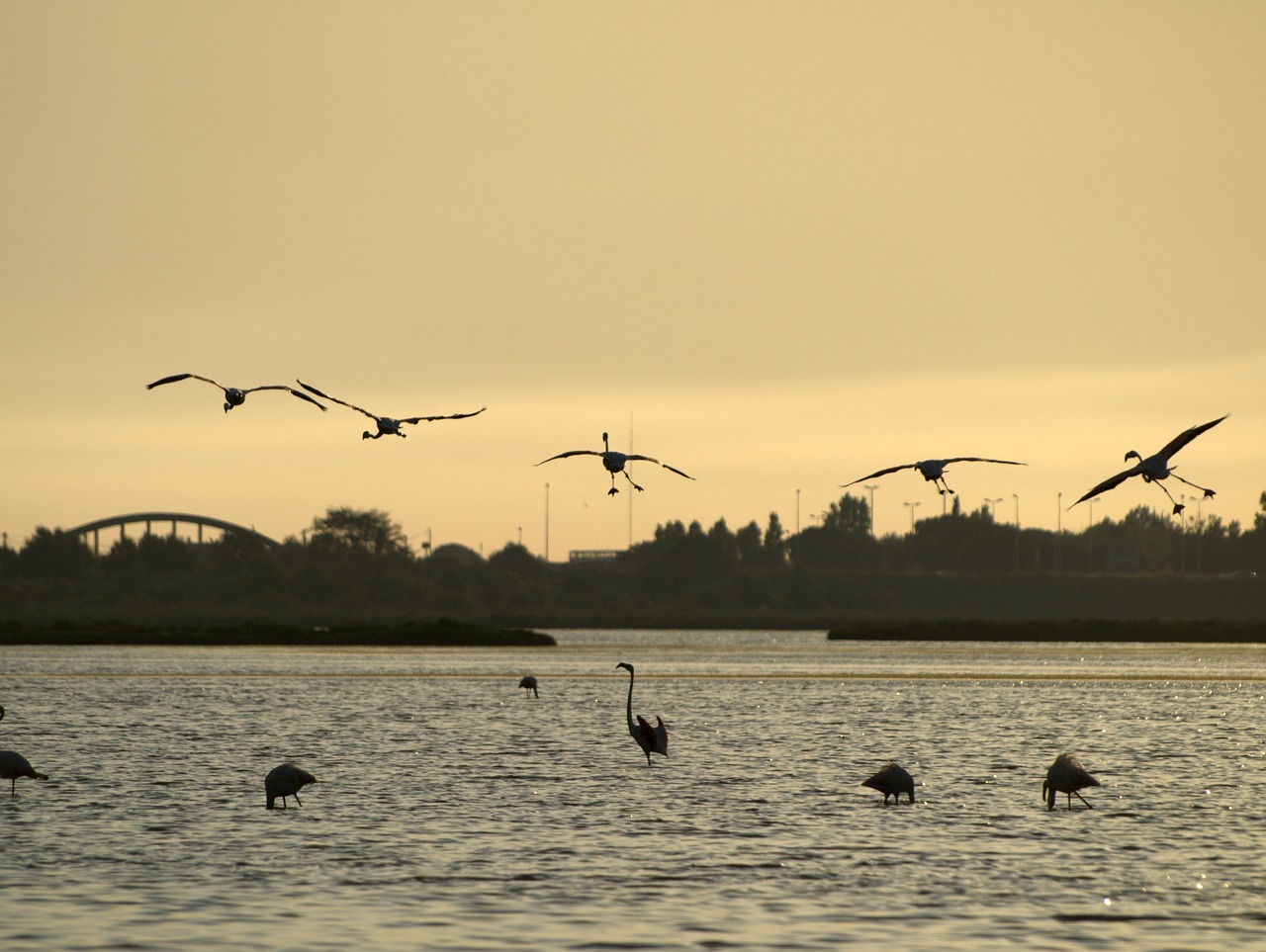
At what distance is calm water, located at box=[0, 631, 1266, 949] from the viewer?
20.5 m

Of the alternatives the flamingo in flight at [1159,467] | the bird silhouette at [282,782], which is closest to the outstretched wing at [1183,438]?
the flamingo in flight at [1159,467]

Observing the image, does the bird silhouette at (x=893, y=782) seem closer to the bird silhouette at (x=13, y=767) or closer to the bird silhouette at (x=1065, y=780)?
the bird silhouette at (x=1065, y=780)

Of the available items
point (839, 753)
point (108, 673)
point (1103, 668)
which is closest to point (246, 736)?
point (839, 753)

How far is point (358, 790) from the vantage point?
3309 centimetres

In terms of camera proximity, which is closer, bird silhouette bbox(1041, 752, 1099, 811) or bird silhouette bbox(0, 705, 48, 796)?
bird silhouette bbox(1041, 752, 1099, 811)

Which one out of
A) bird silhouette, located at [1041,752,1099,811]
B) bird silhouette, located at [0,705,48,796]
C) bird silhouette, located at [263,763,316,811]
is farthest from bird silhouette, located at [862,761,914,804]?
bird silhouette, located at [0,705,48,796]

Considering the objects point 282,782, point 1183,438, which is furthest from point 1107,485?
point 282,782

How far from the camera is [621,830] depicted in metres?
27.9

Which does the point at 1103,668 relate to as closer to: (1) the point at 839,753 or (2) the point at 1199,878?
(1) the point at 839,753

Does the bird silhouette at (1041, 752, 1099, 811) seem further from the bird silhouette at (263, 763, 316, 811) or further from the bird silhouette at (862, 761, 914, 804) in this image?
the bird silhouette at (263, 763, 316, 811)

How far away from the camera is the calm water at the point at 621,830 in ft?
67.3

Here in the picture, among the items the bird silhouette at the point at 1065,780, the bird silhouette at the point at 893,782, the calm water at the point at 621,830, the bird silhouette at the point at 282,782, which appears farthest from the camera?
the bird silhouette at the point at 893,782

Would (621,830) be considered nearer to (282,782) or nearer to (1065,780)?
(282,782)

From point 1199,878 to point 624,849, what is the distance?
7924mm
